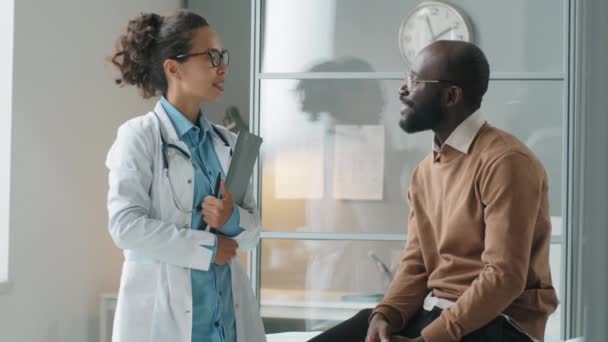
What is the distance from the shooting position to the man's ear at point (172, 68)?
7.00ft

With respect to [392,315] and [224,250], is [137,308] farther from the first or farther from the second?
[392,315]

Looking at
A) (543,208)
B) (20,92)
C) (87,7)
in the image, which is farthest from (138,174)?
(87,7)

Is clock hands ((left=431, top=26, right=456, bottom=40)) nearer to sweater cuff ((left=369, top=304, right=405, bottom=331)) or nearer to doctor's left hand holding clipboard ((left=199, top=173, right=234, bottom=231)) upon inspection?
doctor's left hand holding clipboard ((left=199, top=173, right=234, bottom=231))

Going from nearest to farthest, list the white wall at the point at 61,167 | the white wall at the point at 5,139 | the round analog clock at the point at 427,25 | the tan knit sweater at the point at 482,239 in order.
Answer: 1. the tan knit sweater at the point at 482,239
2. the white wall at the point at 5,139
3. the white wall at the point at 61,167
4. the round analog clock at the point at 427,25

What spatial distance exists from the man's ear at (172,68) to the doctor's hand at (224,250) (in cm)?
44

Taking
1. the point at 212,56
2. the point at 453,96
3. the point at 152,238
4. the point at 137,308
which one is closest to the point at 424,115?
the point at 453,96

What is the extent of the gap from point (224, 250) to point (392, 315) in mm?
450

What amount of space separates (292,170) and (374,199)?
442mm

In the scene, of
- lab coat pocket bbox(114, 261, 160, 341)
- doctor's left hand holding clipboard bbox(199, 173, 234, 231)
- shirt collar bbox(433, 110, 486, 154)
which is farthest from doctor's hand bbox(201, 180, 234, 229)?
shirt collar bbox(433, 110, 486, 154)

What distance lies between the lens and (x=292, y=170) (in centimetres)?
419

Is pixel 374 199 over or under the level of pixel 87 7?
under

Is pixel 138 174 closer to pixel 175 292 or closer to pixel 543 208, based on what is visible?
pixel 175 292

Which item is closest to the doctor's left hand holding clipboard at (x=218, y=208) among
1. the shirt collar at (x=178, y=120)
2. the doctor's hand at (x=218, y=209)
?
the doctor's hand at (x=218, y=209)

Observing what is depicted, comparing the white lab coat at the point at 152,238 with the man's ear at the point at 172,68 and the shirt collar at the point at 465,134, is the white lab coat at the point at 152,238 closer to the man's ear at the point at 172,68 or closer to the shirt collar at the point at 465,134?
the man's ear at the point at 172,68
